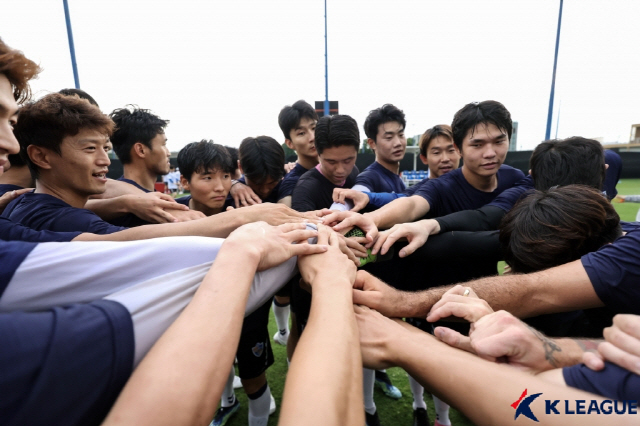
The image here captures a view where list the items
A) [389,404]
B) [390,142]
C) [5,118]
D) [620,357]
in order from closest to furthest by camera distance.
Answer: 1. [620,357]
2. [5,118]
3. [389,404]
4. [390,142]

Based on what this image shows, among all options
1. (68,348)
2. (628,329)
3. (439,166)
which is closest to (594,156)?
(628,329)

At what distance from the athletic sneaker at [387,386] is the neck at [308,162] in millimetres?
2187

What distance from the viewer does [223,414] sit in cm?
241

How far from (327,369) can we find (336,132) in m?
2.21

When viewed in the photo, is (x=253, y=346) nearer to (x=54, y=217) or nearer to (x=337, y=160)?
(x=54, y=217)

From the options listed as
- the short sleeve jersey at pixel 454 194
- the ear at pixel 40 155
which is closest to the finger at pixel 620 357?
the short sleeve jersey at pixel 454 194

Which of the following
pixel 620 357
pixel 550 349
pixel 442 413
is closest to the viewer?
pixel 620 357

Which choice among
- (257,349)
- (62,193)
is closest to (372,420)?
(257,349)

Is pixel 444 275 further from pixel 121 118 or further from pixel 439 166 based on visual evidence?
pixel 121 118

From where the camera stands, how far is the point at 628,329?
0.93 meters

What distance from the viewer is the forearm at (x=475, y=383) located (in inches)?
34.0

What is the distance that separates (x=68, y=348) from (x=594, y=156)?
102 inches

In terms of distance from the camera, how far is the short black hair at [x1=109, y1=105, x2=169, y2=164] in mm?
2650

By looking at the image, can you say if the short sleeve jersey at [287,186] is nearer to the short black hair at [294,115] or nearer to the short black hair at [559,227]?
the short black hair at [294,115]
